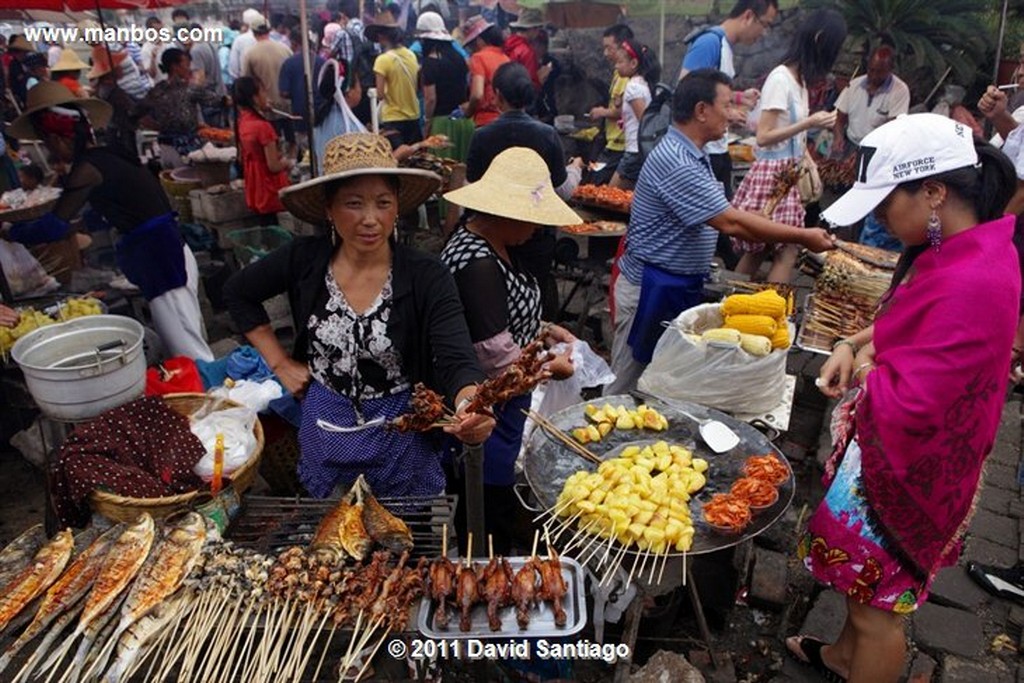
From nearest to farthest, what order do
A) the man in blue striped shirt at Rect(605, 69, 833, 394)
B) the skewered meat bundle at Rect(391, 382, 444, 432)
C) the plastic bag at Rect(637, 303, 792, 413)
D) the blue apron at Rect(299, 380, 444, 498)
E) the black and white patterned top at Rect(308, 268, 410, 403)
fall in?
the skewered meat bundle at Rect(391, 382, 444, 432), the black and white patterned top at Rect(308, 268, 410, 403), the blue apron at Rect(299, 380, 444, 498), the plastic bag at Rect(637, 303, 792, 413), the man in blue striped shirt at Rect(605, 69, 833, 394)

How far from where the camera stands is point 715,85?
14.9 feet

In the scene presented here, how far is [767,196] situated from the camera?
653 centimetres

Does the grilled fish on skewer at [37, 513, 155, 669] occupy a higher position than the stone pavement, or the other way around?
the grilled fish on skewer at [37, 513, 155, 669]

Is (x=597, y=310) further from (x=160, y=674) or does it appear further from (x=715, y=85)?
(x=160, y=674)

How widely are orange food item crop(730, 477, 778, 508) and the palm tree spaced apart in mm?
12039

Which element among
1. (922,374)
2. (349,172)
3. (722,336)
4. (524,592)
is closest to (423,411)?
(524,592)

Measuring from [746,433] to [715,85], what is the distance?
239 centimetres

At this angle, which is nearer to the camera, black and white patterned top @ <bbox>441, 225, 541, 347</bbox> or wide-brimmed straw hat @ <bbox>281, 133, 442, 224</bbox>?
wide-brimmed straw hat @ <bbox>281, 133, 442, 224</bbox>

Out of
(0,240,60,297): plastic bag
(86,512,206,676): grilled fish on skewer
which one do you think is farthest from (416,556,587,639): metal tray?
(0,240,60,297): plastic bag

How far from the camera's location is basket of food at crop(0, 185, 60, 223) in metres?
5.34

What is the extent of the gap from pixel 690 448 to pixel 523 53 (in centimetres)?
1026

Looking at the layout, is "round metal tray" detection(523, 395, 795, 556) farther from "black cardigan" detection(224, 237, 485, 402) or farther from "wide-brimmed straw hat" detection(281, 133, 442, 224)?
"wide-brimmed straw hat" detection(281, 133, 442, 224)

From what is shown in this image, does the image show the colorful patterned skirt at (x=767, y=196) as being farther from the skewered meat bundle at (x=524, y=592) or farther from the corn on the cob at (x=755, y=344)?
the skewered meat bundle at (x=524, y=592)

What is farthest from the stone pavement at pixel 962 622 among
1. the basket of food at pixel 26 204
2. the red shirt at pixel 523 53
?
the red shirt at pixel 523 53
